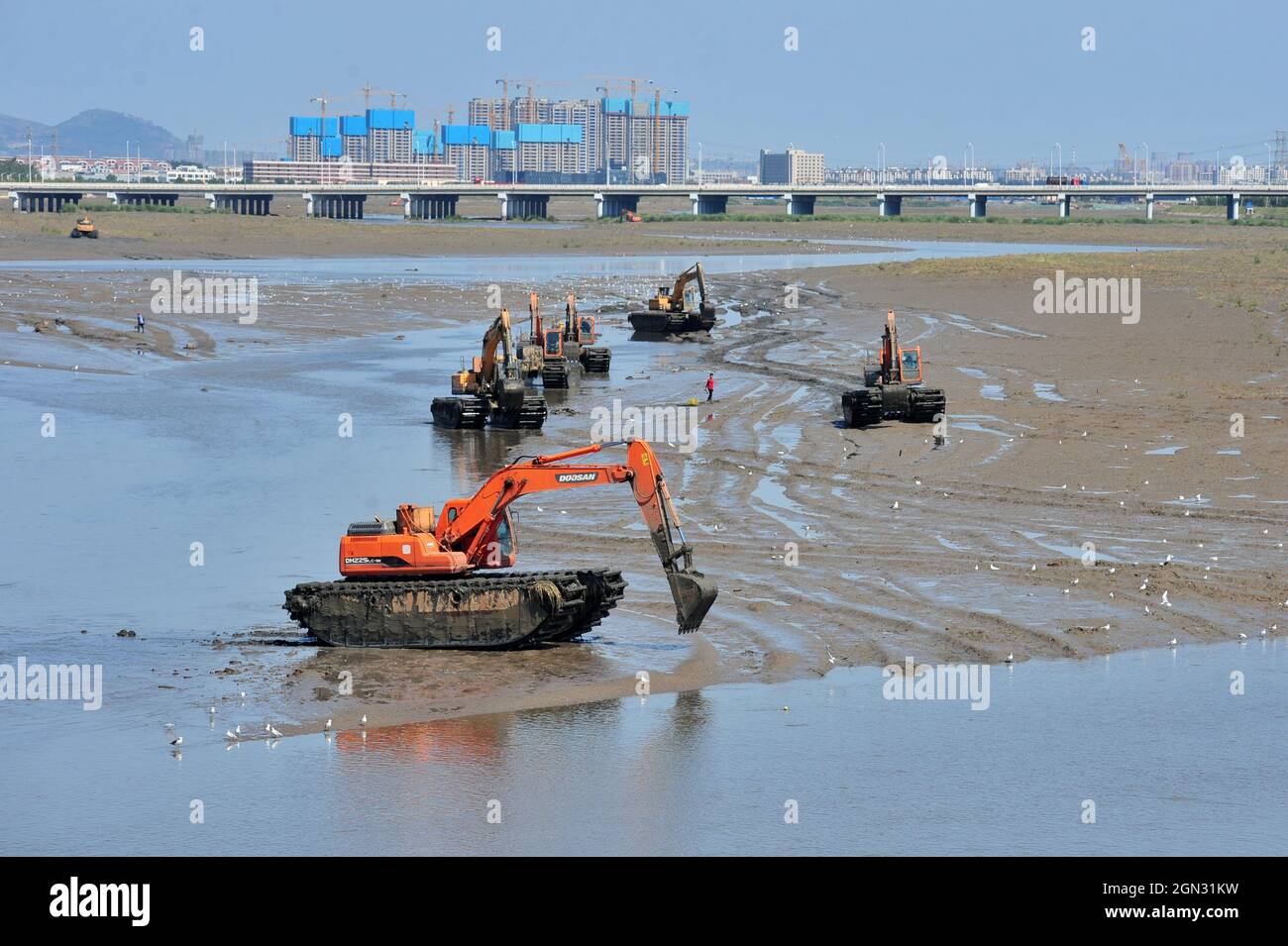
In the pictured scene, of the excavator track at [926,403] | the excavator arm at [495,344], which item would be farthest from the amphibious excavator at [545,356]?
the excavator track at [926,403]

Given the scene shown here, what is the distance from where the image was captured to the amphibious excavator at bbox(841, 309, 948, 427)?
48.5 m

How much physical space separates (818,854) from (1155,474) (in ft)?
78.5

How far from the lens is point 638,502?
1025 inches

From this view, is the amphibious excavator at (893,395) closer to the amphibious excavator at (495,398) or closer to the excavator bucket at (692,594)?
the amphibious excavator at (495,398)

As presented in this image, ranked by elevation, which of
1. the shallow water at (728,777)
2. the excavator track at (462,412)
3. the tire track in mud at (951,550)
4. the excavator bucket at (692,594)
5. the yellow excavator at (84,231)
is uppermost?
the yellow excavator at (84,231)

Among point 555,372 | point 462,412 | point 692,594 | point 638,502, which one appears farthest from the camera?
point 555,372

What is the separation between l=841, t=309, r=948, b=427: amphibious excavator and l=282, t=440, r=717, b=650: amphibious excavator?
2200cm

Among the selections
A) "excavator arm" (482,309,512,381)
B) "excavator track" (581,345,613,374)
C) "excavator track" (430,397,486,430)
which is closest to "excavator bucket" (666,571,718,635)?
"excavator track" (430,397,486,430)

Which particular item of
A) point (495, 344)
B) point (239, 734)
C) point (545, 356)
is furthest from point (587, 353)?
point (239, 734)

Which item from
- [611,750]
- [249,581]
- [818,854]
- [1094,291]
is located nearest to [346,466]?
[249,581]

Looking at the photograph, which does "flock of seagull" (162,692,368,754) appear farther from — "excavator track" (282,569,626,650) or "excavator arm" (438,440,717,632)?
"excavator arm" (438,440,717,632)

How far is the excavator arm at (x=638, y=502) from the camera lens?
25578 millimetres

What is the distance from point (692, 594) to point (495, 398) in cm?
2640

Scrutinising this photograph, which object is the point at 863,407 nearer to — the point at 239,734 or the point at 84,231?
the point at 239,734
